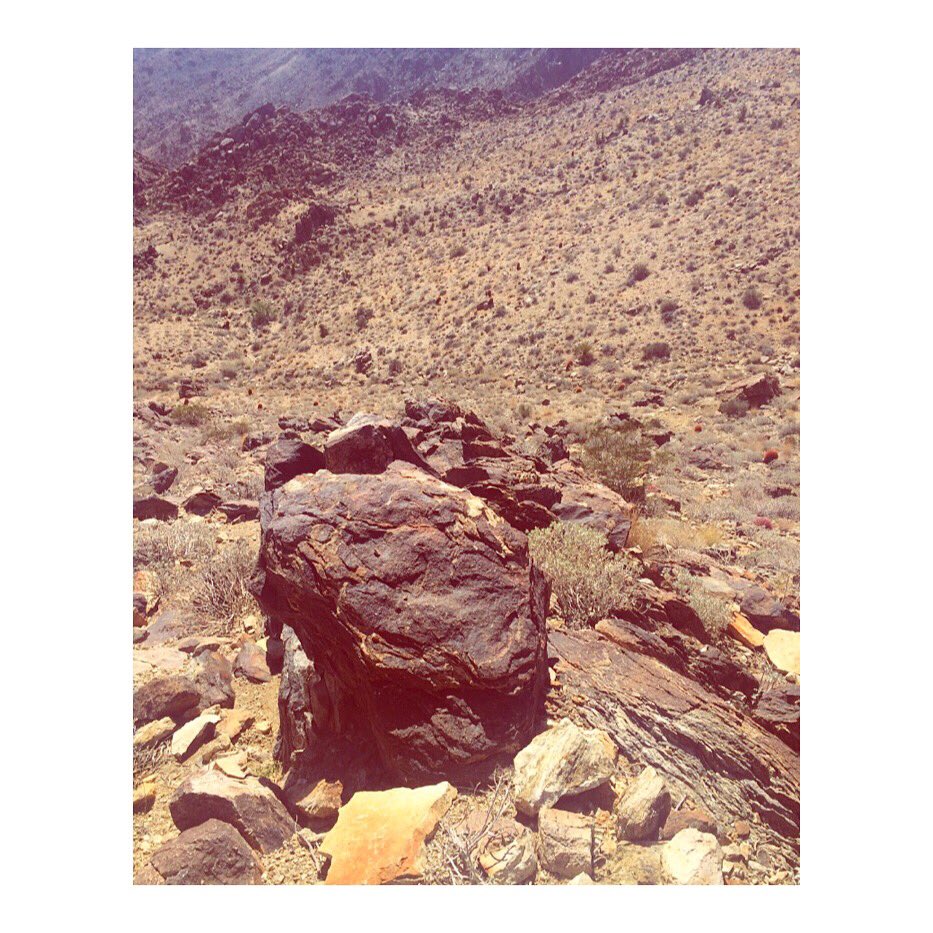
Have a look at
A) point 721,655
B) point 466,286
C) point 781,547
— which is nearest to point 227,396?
point 466,286

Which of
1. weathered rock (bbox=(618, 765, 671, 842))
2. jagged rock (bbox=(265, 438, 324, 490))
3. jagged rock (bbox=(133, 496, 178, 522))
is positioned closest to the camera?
weathered rock (bbox=(618, 765, 671, 842))

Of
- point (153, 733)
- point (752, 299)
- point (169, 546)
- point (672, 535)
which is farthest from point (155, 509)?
point (752, 299)

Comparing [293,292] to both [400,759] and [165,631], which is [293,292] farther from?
[400,759]

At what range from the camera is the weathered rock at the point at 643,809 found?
7.72 feet

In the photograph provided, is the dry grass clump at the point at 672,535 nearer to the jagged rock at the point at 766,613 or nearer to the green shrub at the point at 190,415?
the jagged rock at the point at 766,613

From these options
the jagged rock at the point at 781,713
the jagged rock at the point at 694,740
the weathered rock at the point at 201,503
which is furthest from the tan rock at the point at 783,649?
the weathered rock at the point at 201,503

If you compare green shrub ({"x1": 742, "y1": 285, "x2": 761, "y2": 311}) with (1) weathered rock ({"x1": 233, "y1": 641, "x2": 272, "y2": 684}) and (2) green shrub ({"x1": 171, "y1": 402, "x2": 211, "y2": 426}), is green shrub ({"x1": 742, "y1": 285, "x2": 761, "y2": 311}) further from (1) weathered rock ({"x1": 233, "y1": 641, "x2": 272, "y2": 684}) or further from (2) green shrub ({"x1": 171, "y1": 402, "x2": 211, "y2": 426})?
(1) weathered rock ({"x1": 233, "y1": 641, "x2": 272, "y2": 684})

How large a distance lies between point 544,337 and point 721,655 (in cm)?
1552

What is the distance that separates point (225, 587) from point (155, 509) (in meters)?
2.83

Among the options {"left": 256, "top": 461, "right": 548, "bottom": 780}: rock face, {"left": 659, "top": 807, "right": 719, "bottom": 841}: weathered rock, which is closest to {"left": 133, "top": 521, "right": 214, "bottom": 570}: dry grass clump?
{"left": 256, "top": 461, "right": 548, "bottom": 780}: rock face

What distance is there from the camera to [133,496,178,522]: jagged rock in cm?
654

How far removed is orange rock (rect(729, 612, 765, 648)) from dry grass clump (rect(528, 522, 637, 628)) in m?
0.66

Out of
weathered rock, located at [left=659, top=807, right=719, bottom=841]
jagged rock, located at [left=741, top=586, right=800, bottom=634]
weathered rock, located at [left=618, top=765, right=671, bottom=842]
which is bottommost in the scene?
weathered rock, located at [left=659, top=807, right=719, bottom=841]
